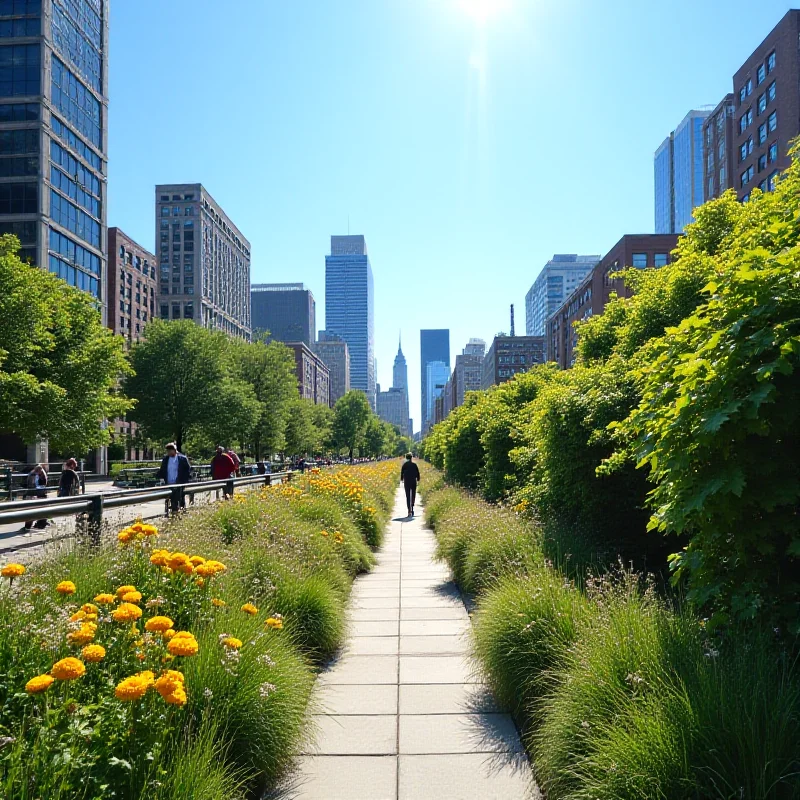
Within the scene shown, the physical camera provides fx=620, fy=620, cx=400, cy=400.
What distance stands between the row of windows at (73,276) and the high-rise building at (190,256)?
208ft

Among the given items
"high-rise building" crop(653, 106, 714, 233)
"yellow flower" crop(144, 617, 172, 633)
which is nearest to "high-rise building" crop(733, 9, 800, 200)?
"yellow flower" crop(144, 617, 172, 633)

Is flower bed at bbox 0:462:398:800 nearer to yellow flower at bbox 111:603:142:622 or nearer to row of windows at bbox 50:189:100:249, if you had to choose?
yellow flower at bbox 111:603:142:622

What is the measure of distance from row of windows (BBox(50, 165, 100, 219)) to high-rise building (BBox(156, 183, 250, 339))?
62.8 meters

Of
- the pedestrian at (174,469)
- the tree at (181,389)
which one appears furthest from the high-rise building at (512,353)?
the pedestrian at (174,469)

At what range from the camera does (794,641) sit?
10.1 ft

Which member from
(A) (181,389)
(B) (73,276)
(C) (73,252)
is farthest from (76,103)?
(A) (181,389)

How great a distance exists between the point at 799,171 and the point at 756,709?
486cm

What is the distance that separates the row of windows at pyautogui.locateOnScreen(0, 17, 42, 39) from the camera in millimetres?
49000

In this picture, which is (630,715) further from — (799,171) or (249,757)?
(799,171)

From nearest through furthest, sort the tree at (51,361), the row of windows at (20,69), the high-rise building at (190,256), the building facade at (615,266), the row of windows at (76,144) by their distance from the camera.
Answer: the tree at (51,361)
the row of windows at (20,69)
the row of windows at (76,144)
the building facade at (615,266)
the high-rise building at (190,256)

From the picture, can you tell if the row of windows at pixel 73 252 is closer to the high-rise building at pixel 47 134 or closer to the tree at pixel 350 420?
the high-rise building at pixel 47 134

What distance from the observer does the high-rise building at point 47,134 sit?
161 feet

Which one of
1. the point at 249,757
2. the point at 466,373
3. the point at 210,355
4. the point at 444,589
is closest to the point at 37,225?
the point at 210,355

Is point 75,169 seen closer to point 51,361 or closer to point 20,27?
point 20,27
